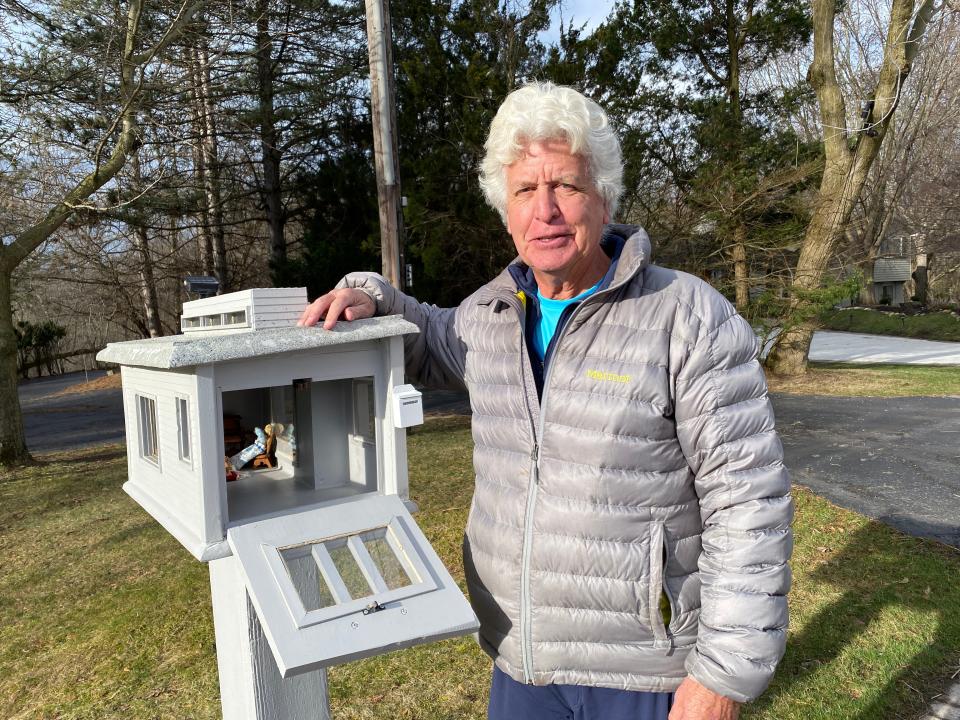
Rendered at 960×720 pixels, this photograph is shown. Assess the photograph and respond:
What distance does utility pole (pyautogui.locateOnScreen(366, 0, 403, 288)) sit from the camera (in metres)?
7.52

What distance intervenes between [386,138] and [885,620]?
6.47 meters

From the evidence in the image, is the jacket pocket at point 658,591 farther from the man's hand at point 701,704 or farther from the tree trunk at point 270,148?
the tree trunk at point 270,148

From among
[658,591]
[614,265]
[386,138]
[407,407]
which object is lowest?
[658,591]

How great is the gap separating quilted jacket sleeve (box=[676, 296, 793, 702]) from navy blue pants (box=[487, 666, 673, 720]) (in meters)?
0.17

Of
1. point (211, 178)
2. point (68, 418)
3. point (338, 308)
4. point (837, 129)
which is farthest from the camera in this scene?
point (68, 418)

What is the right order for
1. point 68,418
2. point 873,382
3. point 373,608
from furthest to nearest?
point 68,418 → point 873,382 → point 373,608

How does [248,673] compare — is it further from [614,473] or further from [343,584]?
[614,473]

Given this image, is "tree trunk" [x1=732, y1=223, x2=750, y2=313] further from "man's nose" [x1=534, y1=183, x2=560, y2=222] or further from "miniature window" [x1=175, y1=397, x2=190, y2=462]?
"miniature window" [x1=175, y1=397, x2=190, y2=462]

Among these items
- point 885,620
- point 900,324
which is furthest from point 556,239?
point 900,324

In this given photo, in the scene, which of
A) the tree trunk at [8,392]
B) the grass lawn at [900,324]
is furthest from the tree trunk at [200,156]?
the grass lawn at [900,324]

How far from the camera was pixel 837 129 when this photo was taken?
10.5 metres

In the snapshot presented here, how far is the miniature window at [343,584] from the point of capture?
1340mm

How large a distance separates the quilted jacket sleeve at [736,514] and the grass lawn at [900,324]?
1920cm

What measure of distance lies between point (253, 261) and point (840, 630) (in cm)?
1464
